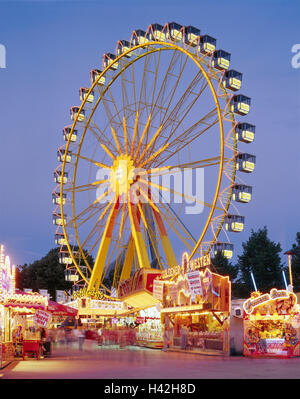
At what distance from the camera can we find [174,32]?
115 feet

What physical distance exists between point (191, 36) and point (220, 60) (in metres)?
2.36

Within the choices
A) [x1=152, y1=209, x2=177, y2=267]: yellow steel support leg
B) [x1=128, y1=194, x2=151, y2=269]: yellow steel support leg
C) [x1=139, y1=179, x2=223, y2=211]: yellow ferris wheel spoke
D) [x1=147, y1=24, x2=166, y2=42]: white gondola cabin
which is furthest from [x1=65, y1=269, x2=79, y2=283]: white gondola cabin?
[x1=147, y1=24, x2=166, y2=42]: white gondola cabin

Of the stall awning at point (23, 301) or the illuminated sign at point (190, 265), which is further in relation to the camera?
the illuminated sign at point (190, 265)

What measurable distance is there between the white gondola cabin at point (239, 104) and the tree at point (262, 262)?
2758cm

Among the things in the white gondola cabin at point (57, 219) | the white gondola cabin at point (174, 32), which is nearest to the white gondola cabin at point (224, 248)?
the white gondola cabin at point (174, 32)

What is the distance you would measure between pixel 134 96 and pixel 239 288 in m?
27.5

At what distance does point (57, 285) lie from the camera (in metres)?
77.6

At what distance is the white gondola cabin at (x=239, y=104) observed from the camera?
31672 millimetres

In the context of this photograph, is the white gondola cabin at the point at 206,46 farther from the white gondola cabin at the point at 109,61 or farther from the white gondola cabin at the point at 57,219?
the white gondola cabin at the point at 57,219

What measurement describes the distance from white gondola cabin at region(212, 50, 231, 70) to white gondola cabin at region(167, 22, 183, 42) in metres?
2.77

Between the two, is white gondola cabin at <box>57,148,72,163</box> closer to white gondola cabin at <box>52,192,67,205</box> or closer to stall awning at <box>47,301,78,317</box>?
white gondola cabin at <box>52,192,67,205</box>

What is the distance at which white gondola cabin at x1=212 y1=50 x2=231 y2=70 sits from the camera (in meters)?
32.7

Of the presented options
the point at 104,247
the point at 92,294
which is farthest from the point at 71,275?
the point at 104,247

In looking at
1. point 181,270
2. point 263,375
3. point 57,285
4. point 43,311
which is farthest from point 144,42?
point 57,285
